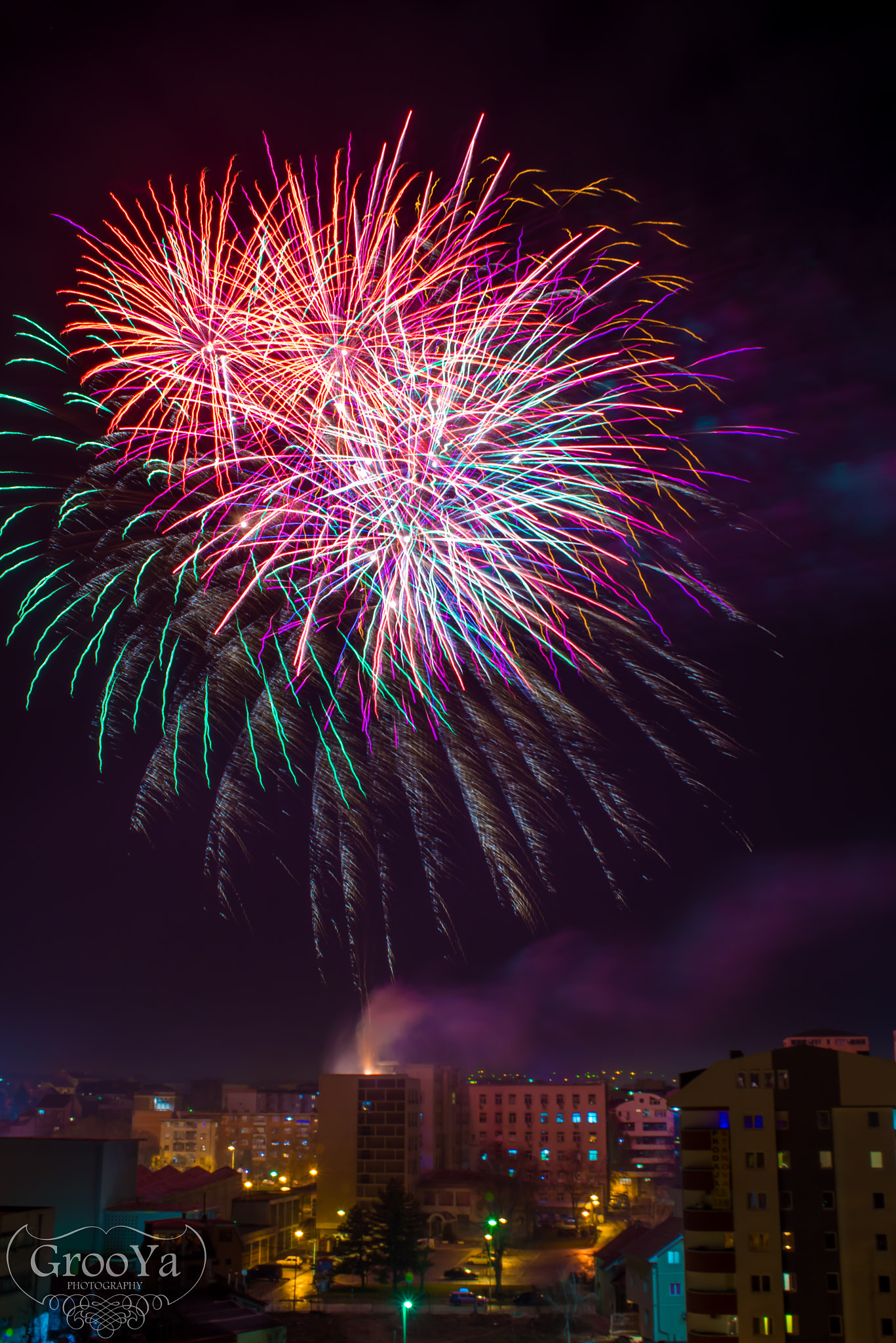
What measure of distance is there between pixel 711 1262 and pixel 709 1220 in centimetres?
78

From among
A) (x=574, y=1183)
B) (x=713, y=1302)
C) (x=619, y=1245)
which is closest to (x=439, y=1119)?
(x=574, y=1183)

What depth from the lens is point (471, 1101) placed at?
71.4 m

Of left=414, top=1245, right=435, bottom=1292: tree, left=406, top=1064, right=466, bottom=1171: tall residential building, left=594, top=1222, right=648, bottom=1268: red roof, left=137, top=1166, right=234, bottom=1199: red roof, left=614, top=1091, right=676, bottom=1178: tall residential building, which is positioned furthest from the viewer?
left=614, top=1091, right=676, bottom=1178: tall residential building

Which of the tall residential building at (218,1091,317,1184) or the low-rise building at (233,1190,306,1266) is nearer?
the low-rise building at (233,1190,306,1266)

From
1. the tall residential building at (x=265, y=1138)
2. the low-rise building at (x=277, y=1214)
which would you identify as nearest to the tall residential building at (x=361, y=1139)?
the low-rise building at (x=277, y=1214)

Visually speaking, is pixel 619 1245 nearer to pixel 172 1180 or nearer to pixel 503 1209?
pixel 503 1209

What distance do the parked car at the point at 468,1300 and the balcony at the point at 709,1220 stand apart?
14228mm

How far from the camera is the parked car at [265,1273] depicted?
125 feet

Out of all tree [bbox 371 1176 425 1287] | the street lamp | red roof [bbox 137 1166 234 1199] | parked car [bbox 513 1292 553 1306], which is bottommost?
the street lamp

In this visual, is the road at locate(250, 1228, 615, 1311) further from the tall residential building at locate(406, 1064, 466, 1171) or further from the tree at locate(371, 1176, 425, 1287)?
the tall residential building at locate(406, 1064, 466, 1171)

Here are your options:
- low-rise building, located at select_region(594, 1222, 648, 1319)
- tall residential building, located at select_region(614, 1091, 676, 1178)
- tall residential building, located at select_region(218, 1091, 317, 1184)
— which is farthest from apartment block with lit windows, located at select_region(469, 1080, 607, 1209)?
low-rise building, located at select_region(594, 1222, 648, 1319)

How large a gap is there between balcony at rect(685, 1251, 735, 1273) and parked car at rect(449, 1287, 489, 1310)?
14.1m

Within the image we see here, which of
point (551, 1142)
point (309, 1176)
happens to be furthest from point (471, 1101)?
point (309, 1176)

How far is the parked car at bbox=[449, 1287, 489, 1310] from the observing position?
3359 centimetres
